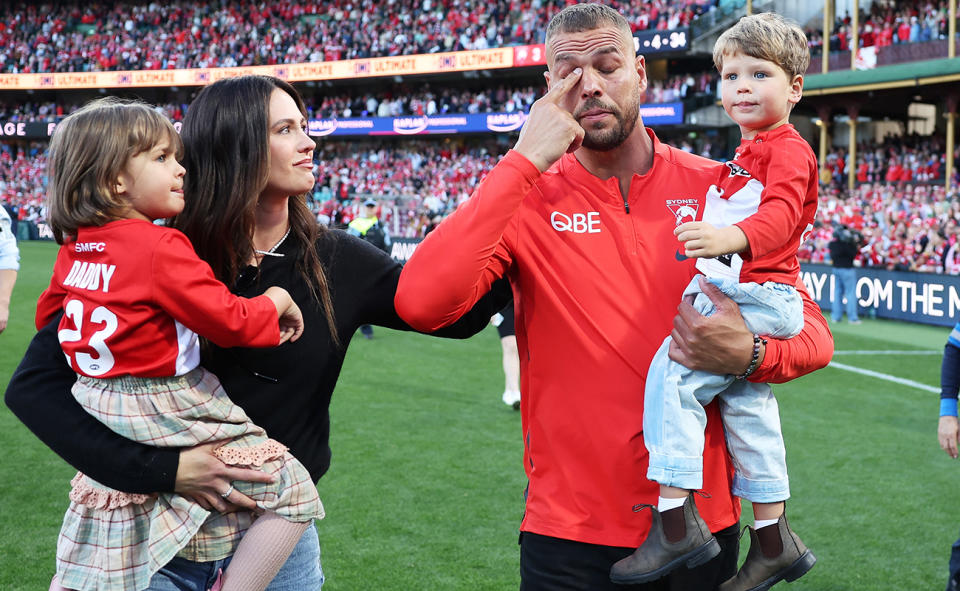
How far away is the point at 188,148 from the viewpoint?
247 centimetres

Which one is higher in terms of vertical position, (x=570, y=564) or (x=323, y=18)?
(x=323, y=18)

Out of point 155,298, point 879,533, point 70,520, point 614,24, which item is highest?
point 614,24

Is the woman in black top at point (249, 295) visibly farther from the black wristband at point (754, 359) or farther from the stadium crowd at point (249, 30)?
the stadium crowd at point (249, 30)

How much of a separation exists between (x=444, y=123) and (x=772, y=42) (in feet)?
123

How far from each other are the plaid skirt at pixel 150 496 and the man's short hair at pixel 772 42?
1.72m

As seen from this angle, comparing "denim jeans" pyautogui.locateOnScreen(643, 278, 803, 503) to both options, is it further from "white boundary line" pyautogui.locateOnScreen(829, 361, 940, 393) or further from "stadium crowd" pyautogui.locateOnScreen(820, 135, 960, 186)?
"stadium crowd" pyautogui.locateOnScreen(820, 135, 960, 186)

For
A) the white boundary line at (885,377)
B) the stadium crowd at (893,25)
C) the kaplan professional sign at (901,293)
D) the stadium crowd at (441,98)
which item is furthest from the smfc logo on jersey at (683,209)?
the stadium crowd at (441,98)

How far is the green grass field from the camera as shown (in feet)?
17.5

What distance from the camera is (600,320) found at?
2344 mm

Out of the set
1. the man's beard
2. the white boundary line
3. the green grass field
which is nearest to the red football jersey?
the man's beard

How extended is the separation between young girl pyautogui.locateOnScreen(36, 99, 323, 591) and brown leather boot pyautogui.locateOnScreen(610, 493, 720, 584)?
3.01ft

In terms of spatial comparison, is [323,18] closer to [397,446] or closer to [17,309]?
[17,309]

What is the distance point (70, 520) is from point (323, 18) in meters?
47.7

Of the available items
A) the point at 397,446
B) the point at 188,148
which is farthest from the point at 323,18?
the point at 188,148
